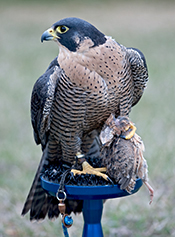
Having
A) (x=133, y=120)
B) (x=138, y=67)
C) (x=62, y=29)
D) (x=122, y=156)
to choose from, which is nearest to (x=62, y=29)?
(x=62, y=29)

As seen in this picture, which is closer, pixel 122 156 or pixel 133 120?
pixel 122 156

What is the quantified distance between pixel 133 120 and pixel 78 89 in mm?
3232

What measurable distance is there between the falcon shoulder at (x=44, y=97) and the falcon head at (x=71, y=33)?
24 cm

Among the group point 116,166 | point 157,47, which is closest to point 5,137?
point 116,166

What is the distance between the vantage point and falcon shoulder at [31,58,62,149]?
2320 mm

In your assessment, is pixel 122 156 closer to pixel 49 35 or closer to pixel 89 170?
pixel 89 170

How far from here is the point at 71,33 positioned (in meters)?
2.15

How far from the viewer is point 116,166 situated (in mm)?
2096

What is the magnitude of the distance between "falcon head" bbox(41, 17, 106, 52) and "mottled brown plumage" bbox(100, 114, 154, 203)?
1.72 ft

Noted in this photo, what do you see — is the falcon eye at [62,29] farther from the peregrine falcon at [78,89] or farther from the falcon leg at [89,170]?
the falcon leg at [89,170]

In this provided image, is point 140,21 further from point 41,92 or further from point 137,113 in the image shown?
point 41,92

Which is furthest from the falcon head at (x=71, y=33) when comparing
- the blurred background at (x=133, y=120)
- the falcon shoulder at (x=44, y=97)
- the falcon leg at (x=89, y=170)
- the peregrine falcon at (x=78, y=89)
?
the blurred background at (x=133, y=120)

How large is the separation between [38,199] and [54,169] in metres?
0.36

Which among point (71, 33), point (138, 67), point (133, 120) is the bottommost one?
point (133, 120)
